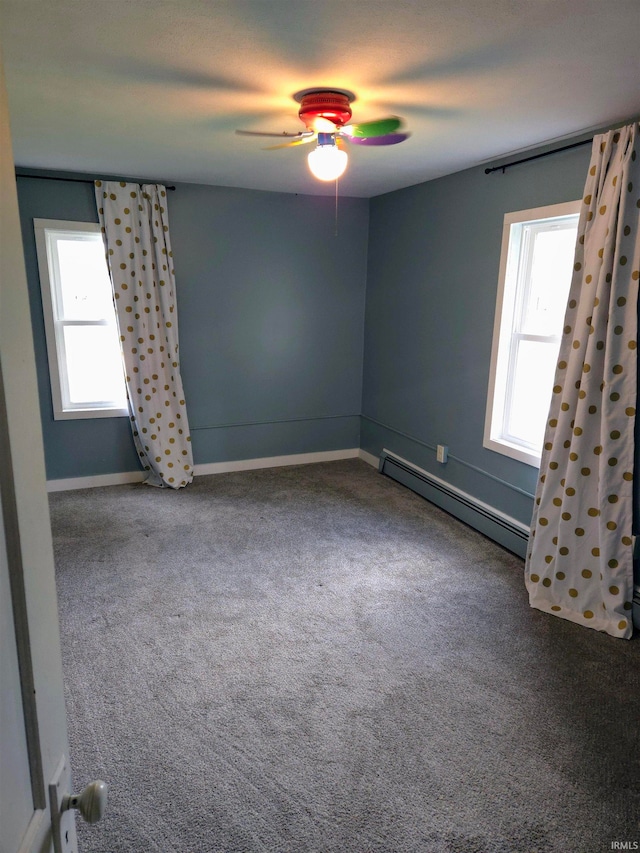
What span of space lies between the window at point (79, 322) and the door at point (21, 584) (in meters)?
3.84

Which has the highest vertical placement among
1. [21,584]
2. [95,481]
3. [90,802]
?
[21,584]

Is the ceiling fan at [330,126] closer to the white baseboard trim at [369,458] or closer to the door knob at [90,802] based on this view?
the door knob at [90,802]

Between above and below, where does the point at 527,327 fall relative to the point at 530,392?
above

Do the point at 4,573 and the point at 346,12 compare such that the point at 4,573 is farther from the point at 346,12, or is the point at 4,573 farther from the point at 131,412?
the point at 131,412

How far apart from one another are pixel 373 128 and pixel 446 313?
181cm

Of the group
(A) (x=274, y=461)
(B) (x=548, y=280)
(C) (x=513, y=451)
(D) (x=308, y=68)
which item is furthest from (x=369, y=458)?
(D) (x=308, y=68)

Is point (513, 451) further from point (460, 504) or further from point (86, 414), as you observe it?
point (86, 414)

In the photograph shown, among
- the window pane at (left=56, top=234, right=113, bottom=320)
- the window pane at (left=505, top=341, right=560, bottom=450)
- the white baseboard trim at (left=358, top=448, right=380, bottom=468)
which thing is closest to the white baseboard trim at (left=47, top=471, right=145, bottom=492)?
the window pane at (left=56, top=234, right=113, bottom=320)

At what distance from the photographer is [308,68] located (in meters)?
1.96

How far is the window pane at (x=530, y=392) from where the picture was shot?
11.1ft

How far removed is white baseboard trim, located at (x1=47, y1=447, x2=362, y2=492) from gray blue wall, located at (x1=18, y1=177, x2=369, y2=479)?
2.1 inches

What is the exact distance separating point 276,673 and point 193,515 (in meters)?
1.81

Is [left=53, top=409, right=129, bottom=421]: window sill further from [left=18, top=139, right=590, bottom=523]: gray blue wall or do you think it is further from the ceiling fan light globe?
the ceiling fan light globe

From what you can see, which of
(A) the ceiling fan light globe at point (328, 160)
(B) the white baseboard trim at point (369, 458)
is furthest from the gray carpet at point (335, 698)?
(A) the ceiling fan light globe at point (328, 160)
